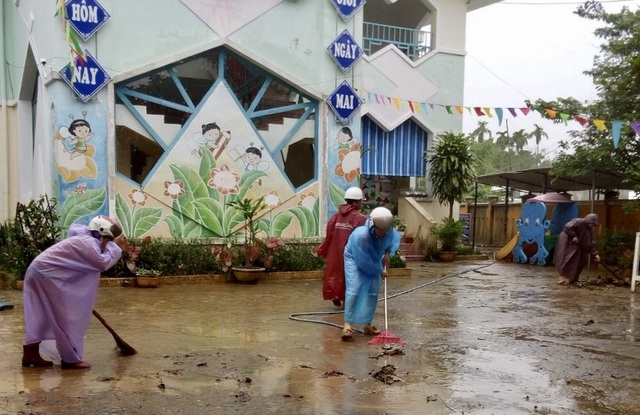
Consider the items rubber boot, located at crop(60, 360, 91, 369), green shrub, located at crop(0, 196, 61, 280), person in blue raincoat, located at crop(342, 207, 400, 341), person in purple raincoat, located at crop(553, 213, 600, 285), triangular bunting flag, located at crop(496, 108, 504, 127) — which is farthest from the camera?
triangular bunting flag, located at crop(496, 108, 504, 127)

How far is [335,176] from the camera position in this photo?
495 inches

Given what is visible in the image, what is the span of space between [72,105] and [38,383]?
7.12m

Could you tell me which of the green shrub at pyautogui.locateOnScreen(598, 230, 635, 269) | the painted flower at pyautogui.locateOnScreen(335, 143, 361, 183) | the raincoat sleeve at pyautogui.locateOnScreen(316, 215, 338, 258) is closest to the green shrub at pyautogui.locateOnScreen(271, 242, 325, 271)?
the painted flower at pyautogui.locateOnScreen(335, 143, 361, 183)

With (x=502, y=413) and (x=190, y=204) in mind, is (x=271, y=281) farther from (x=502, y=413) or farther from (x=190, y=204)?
(x=502, y=413)

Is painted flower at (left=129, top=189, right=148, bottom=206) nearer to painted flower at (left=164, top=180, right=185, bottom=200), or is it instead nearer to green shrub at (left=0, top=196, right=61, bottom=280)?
painted flower at (left=164, top=180, right=185, bottom=200)

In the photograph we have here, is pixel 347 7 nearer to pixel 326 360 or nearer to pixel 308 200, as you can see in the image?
pixel 308 200

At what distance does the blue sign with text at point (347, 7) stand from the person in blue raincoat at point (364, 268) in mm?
7609

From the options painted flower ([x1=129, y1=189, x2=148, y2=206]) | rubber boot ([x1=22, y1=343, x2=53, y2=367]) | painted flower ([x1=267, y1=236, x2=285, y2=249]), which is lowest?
rubber boot ([x1=22, y1=343, x2=53, y2=367])

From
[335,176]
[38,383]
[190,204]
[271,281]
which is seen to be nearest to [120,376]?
[38,383]

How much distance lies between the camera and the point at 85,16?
10359 millimetres

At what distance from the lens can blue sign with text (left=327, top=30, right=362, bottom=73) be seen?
12.5 meters

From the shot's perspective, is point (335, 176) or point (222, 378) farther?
point (335, 176)

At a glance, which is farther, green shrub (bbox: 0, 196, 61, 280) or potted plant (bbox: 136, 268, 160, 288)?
potted plant (bbox: 136, 268, 160, 288)

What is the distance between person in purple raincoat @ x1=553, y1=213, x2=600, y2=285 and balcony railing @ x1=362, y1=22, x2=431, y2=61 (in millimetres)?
8433
